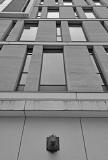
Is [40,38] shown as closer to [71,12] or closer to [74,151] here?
[71,12]

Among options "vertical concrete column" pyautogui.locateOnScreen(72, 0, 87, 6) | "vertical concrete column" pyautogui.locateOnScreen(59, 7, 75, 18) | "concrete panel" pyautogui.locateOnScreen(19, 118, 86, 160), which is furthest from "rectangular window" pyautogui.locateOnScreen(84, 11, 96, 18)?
"concrete panel" pyautogui.locateOnScreen(19, 118, 86, 160)

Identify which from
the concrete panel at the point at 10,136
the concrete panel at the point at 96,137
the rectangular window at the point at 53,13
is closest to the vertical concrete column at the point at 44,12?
the rectangular window at the point at 53,13

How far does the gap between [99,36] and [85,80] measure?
21.8 feet

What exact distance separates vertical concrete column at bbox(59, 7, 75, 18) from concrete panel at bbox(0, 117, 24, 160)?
1509 centimetres

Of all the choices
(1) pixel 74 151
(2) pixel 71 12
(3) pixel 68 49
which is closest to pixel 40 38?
(3) pixel 68 49

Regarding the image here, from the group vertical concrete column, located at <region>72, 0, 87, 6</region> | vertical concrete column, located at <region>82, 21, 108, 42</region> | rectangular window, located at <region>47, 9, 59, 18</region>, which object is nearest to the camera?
vertical concrete column, located at <region>82, 21, 108, 42</region>

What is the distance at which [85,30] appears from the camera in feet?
61.5

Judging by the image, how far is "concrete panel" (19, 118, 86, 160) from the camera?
8727 millimetres

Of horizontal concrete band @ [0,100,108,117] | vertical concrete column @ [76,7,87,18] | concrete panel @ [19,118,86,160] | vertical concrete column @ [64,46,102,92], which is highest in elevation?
vertical concrete column @ [76,7,87,18]

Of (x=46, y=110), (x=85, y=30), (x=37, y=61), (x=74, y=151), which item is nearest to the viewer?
(x=74, y=151)

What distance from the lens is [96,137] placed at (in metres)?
9.39

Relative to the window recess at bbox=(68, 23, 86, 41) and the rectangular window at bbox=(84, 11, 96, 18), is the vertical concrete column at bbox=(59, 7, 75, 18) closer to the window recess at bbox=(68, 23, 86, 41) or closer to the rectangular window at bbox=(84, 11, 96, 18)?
the window recess at bbox=(68, 23, 86, 41)

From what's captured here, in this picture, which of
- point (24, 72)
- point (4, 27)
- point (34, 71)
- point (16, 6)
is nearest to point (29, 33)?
point (4, 27)

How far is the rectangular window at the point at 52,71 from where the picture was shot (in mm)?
12500
